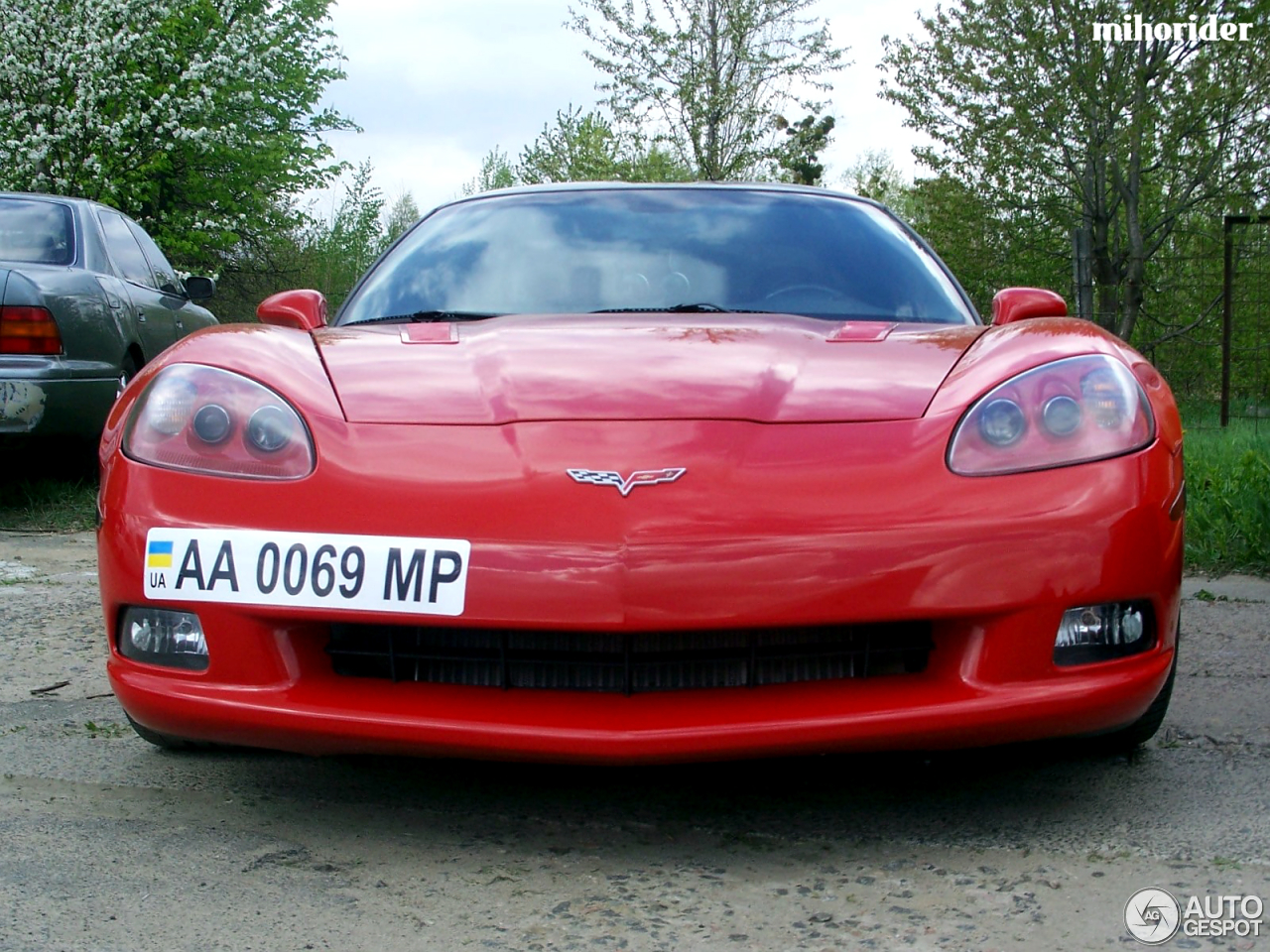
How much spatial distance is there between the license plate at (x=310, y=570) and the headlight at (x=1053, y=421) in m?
0.79

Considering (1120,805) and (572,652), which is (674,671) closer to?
(572,652)

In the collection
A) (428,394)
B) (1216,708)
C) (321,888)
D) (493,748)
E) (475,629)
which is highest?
(428,394)

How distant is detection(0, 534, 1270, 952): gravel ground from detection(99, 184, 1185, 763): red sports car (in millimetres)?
172

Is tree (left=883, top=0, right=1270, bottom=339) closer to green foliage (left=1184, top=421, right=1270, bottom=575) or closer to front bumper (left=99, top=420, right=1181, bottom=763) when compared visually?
green foliage (left=1184, top=421, right=1270, bottom=575)

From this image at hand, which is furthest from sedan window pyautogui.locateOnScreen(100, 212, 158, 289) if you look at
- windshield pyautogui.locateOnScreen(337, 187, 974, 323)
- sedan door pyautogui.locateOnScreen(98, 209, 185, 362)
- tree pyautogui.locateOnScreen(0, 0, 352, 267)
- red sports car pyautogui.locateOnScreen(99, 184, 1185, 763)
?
tree pyautogui.locateOnScreen(0, 0, 352, 267)

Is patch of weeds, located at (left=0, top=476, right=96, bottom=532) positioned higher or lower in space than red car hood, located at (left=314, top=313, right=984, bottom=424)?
lower

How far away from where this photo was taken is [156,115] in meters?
19.7

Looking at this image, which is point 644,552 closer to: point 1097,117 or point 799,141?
point 1097,117

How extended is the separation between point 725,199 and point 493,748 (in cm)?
198

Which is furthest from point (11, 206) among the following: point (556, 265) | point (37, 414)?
point (556, 265)

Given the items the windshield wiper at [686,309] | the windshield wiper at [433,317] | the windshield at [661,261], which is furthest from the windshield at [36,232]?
the windshield wiper at [686,309]

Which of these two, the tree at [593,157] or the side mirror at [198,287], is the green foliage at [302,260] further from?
the side mirror at [198,287]

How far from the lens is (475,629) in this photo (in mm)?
2102

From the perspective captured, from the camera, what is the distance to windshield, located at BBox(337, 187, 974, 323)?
10.5ft
